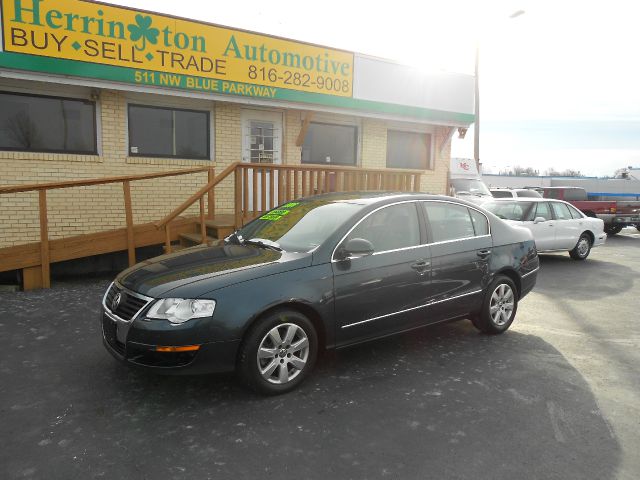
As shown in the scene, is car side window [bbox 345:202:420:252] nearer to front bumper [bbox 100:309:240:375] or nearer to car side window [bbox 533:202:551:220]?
front bumper [bbox 100:309:240:375]

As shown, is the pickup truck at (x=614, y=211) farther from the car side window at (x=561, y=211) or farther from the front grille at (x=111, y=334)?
the front grille at (x=111, y=334)

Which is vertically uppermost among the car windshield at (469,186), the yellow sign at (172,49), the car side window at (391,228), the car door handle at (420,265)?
the yellow sign at (172,49)

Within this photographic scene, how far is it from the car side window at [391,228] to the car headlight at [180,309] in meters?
1.38

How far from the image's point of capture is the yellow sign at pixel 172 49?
25.5 feet

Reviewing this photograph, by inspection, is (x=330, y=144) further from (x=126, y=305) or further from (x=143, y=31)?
(x=126, y=305)

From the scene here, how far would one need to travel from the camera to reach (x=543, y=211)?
10922 mm

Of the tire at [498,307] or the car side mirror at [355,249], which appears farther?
the tire at [498,307]

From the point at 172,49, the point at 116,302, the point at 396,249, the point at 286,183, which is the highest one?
the point at 172,49

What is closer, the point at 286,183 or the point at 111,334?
the point at 111,334

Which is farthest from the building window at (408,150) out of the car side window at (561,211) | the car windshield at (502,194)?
the car windshield at (502,194)

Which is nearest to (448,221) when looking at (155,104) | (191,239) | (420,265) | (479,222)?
(479,222)

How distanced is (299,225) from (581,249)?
9.17 meters

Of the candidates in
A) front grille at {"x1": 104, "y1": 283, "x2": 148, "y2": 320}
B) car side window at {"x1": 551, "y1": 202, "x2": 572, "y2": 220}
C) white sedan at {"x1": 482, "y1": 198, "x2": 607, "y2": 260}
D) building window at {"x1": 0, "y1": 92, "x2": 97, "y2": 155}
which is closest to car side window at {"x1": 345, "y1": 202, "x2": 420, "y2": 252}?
front grille at {"x1": 104, "y1": 283, "x2": 148, "y2": 320}

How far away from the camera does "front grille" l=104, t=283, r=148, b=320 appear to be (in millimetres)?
3801
